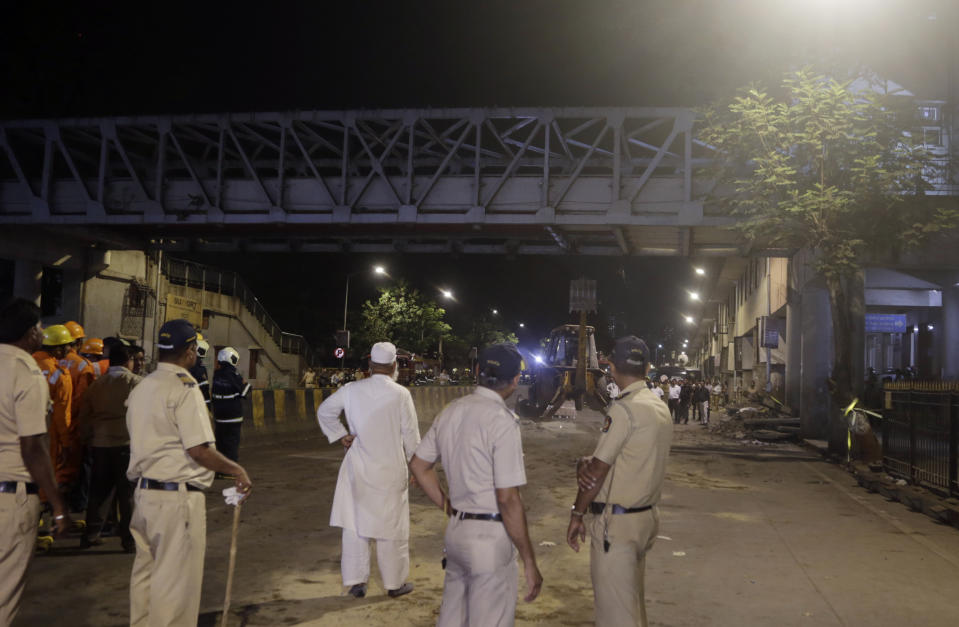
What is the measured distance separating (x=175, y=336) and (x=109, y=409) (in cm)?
366

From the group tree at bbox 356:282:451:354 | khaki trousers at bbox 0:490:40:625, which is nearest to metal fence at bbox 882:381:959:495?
khaki trousers at bbox 0:490:40:625

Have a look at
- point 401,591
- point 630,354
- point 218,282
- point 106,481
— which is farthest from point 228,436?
point 218,282

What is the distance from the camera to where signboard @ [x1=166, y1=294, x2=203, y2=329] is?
108 feet

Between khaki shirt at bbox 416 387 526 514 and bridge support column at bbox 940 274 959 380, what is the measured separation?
1246 inches

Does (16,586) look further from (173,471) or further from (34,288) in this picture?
(34,288)

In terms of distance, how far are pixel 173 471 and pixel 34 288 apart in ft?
89.3

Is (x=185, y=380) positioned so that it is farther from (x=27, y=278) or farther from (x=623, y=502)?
(x=27, y=278)

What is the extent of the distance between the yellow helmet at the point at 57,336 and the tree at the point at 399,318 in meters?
47.4

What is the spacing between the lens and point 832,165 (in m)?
16.7

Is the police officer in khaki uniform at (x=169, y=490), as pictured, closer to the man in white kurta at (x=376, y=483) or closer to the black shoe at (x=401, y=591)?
the man in white kurta at (x=376, y=483)

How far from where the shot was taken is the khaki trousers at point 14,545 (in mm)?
4039

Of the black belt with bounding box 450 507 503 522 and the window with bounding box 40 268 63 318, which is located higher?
the window with bounding box 40 268 63 318

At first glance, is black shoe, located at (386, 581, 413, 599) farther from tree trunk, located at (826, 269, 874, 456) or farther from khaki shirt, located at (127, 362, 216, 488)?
tree trunk, located at (826, 269, 874, 456)

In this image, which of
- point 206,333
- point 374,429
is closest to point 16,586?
point 374,429
